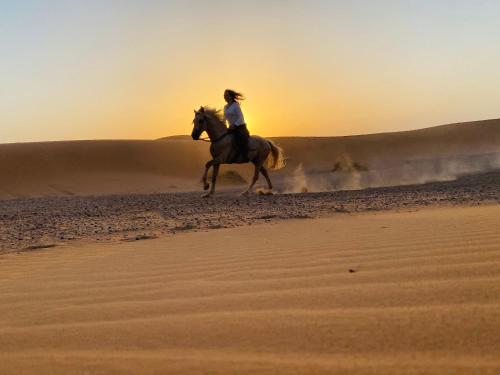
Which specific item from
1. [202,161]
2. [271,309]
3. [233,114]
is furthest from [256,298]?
[202,161]

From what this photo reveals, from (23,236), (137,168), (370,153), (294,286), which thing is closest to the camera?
(294,286)

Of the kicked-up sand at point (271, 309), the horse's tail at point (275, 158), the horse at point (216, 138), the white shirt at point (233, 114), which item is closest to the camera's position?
the kicked-up sand at point (271, 309)

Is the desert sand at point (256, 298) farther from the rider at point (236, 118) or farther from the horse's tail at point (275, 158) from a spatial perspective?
the horse's tail at point (275, 158)

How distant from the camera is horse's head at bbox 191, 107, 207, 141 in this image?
1343cm

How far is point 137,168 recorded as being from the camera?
46.7 m

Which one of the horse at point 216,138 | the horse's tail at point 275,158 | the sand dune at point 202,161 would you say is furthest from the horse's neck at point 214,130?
the sand dune at point 202,161

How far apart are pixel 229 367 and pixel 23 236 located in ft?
18.8

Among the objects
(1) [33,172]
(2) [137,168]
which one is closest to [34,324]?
(1) [33,172]

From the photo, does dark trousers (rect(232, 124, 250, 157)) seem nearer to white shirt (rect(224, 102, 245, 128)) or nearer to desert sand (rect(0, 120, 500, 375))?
white shirt (rect(224, 102, 245, 128))

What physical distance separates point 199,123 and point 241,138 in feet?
3.42

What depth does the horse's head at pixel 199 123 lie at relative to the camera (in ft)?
44.1

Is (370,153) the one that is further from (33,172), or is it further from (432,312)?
(432,312)

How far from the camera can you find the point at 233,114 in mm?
13359

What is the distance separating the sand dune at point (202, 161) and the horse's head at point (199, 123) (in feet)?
24.0
